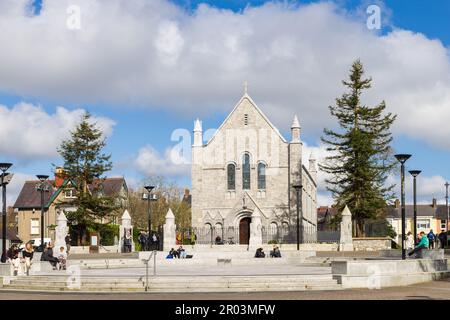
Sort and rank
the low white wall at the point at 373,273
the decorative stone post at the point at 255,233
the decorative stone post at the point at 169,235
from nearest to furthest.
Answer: the low white wall at the point at 373,273, the decorative stone post at the point at 255,233, the decorative stone post at the point at 169,235

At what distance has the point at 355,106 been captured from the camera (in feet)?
201

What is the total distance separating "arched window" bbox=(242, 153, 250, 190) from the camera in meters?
66.9

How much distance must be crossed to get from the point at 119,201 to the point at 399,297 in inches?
2700

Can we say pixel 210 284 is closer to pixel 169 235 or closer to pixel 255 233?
pixel 255 233

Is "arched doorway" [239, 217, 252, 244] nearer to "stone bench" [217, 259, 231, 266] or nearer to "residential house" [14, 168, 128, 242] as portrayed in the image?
"residential house" [14, 168, 128, 242]

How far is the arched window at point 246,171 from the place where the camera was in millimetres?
66875

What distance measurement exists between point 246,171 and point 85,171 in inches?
611

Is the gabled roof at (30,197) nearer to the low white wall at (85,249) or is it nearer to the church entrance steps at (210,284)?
the low white wall at (85,249)

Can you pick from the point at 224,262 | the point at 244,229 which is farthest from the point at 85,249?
the point at 224,262

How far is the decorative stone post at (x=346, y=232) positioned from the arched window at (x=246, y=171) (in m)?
16.0

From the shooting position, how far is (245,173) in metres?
67.0

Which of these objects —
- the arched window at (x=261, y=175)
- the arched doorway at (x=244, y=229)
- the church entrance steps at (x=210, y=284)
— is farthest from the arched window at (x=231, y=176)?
the church entrance steps at (x=210, y=284)
